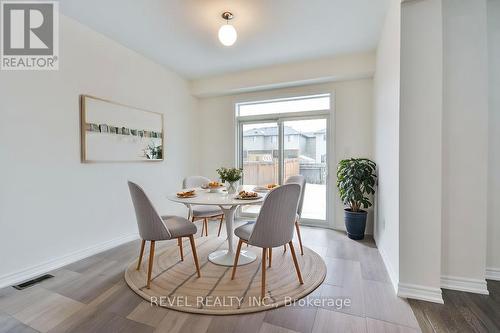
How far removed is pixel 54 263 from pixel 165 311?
60.3 inches

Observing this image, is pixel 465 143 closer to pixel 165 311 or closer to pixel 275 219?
pixel 275 219

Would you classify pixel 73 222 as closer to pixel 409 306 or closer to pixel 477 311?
pixel 409 306

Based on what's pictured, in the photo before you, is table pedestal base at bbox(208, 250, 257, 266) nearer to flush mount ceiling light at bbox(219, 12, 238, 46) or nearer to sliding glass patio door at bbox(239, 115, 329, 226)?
sliding glass patio door at bbox(239, 115, 329, 226)

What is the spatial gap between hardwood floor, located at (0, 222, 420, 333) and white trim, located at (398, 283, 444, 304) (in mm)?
89

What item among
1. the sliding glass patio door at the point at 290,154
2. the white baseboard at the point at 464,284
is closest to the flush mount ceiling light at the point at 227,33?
the sliding glass patio door at the point at 290,154

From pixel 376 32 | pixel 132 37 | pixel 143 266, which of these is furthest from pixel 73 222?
pixel 376 32

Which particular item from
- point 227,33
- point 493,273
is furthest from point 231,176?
point 493,273

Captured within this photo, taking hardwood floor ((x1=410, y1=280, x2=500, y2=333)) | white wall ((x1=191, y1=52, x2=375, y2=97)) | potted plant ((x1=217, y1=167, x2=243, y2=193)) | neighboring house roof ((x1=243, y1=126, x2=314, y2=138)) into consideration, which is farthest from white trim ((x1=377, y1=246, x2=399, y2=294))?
white wall ((x1=191, y1=52, x2=375, y2=97))

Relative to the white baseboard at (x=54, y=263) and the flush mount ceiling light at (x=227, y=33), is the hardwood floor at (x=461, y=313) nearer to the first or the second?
the flush mount ceiling light at (x=227, y=33)

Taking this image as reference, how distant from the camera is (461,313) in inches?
64.2

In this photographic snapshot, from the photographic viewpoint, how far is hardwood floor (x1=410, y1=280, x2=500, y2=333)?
4.91ft

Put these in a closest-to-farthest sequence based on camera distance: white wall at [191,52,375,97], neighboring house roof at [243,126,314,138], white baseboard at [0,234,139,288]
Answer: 1. white baseboard at [0,234,139,288]
2. white wall at [191,52,375,97]
3. neighboring house roof at [243,126,314,138]

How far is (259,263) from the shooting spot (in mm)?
2422

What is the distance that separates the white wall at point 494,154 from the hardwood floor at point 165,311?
0.67 metres
